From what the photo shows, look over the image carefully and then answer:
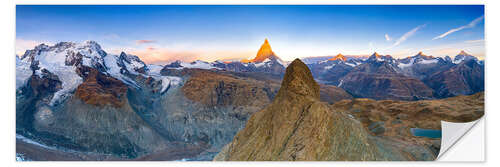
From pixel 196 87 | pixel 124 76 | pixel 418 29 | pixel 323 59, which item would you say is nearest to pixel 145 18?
pixel 323 59

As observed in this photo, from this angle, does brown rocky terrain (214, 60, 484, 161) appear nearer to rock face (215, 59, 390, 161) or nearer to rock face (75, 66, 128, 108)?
rock face (215, 59, 390, 161)

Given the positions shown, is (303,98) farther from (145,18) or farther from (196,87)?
(196,87)

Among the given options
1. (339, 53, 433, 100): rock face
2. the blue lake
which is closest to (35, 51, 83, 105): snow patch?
(339, 53, 433, 100): rock face

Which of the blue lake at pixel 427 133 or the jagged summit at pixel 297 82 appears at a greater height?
the jagged summit at pixel 297 82

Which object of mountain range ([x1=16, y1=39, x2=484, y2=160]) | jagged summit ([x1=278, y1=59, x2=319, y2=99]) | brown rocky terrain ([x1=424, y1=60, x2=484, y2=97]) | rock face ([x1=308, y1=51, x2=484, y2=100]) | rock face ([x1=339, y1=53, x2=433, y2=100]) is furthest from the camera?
mountain range ([x1=16, y1=39, x2=484, y2=160])

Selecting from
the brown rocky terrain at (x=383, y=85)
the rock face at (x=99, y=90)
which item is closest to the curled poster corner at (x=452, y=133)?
the brown rocky terrain at (x=383, y=85)

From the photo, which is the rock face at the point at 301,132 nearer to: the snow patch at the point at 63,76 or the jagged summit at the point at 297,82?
the jagged summit at the point at 297,82
